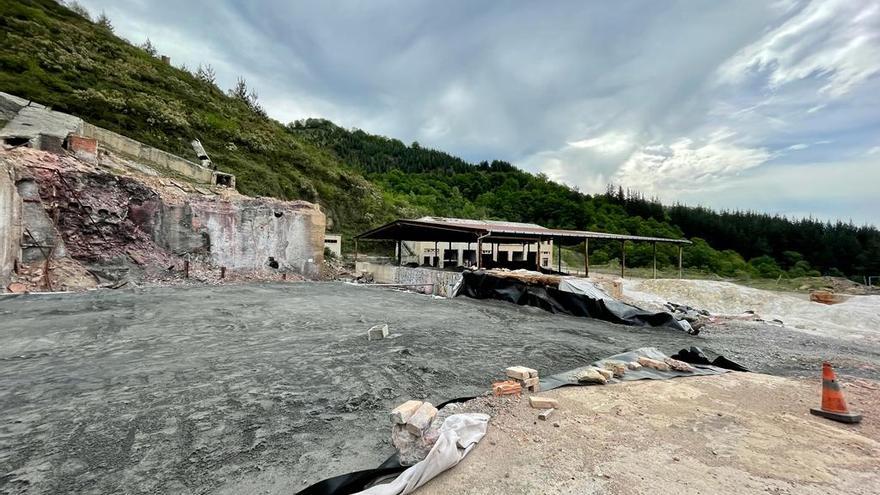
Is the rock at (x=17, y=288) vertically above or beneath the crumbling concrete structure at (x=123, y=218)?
beneath

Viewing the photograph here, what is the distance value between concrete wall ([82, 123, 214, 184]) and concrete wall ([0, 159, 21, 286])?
7.44 meters

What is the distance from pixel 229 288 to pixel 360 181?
→ 84.2 feet

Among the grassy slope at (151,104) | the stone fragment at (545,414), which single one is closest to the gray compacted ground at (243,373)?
the stone fragment at (545,414)

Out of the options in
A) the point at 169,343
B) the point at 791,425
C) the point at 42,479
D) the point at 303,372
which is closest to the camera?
the point at 42,479

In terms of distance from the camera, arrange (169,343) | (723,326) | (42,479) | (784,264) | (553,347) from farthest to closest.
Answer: (784,264) < (723,326) < (553,347) < (169,343) < (42,479)

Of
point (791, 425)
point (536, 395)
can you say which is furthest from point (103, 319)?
point (791, 425)

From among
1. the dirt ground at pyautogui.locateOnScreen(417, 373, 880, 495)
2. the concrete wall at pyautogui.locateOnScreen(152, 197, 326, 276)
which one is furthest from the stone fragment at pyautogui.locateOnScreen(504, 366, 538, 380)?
the concrete wall at pyautogui.locateOnScreen(152, 197, 326, 276)

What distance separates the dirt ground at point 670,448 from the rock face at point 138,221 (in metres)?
14.1

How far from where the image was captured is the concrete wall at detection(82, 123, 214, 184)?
1692 centimetres

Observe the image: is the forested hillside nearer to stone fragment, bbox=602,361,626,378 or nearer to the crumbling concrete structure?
the crumbling concrete structure

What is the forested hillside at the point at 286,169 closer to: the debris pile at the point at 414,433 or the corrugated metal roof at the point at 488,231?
the corrugated metal roof at the point at 488,231

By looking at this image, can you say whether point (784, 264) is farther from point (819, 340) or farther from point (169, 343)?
point (169, 343)

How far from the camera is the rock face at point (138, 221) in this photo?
11.2m

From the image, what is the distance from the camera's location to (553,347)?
6371 millimetres
